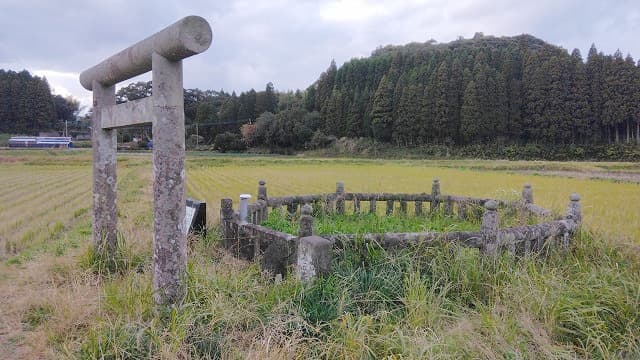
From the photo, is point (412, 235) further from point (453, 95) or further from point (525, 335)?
point (453, 95)

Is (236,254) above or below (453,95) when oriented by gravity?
below

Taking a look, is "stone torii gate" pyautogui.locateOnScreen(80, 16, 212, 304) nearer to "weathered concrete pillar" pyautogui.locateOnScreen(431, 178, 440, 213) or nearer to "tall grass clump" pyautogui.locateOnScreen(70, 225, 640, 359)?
"tall grass clump" pyautogui.locateOnScreen(70, 225, 640, 359)

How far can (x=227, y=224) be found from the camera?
6660 mm

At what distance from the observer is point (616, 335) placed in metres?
3.59

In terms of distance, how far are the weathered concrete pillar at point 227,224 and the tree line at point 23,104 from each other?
69121mm

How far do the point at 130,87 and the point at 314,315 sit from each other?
58.2m

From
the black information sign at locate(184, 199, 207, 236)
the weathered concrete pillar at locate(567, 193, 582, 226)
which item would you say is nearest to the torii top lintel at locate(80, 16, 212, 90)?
the black information sign at locate(184, 199, 207, 236)

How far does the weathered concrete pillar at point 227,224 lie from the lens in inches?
259

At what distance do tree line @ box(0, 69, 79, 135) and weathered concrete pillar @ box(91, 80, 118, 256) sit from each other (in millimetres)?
69179

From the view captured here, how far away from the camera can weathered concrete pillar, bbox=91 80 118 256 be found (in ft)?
17.9

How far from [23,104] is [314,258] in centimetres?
7262

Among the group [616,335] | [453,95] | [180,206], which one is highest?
[453,95]

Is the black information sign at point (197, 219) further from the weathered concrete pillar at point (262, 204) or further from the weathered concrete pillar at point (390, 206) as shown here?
the weathered concrete pillar at point (390, 206)

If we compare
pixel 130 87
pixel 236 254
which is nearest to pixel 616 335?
pixel 236 254
